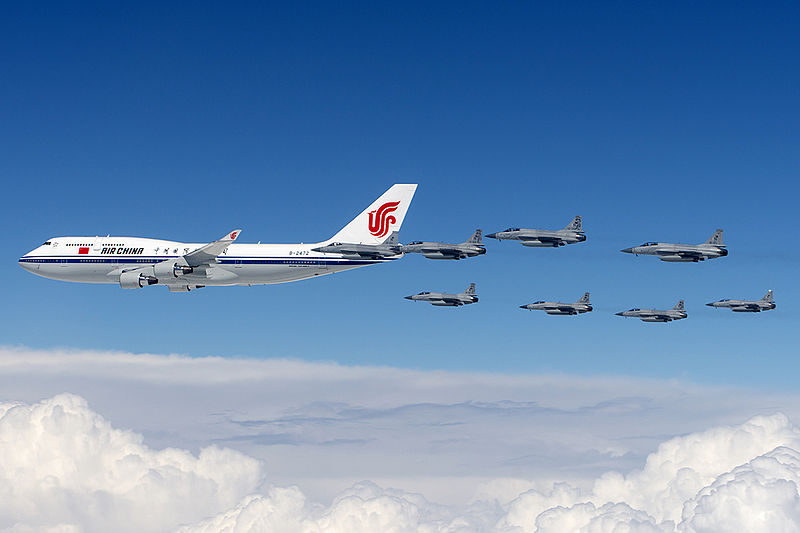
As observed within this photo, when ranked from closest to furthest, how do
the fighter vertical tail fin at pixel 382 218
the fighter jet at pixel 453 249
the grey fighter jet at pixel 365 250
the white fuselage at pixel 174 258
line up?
the fighter jet at pixel 453 249 < the grey fighter jet at pixel 365 250 < the white fuselage at pixel 174 258 < the fighter vertical tail fin at pixel 382 218

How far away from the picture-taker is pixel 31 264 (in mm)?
160000

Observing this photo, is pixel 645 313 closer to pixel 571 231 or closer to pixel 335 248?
pixel 571 231

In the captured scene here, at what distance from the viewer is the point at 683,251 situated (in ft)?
467

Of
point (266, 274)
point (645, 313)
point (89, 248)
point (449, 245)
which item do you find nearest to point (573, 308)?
point (645, 313)

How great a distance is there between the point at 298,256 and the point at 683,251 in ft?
202

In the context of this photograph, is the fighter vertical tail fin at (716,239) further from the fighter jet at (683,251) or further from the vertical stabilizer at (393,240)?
the vertical stabilizer at (393,240)

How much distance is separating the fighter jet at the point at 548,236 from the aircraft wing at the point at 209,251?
1657 inches

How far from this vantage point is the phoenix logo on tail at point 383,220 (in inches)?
6038

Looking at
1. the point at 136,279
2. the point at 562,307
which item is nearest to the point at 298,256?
the point at 136,279

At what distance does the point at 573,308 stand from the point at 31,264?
9655cm

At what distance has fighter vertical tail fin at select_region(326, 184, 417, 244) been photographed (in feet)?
502

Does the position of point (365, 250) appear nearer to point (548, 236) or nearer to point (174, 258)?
point (548, 236)

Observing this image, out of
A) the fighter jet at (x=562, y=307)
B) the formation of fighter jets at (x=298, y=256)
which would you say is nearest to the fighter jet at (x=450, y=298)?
the formation of fighter jets at (x=298, y=256)

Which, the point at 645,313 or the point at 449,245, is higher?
the point at 449,245
